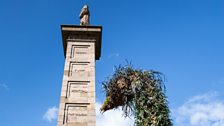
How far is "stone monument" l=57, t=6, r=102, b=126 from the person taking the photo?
870 cm

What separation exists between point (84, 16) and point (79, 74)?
249 cm

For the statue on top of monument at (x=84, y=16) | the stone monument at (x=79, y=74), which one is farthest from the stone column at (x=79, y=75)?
the statue on top of monument at (x=84, y=16)

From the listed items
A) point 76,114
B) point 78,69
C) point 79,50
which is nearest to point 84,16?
point 79,50

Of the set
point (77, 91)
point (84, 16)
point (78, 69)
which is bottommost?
point (77, 91)

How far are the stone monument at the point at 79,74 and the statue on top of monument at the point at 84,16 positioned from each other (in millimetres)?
74

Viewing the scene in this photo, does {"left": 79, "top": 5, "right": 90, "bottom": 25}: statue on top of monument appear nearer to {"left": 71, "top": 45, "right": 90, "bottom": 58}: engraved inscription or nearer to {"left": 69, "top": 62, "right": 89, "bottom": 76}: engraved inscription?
{"left": 71, "top": 45, "right": 90, "bottom": 58}: engraved inscription

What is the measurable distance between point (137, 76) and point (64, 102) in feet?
8.51

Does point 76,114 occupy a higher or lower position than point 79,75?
lower

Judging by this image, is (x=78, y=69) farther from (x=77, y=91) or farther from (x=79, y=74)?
(x=77, y=91)

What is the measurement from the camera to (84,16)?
1115 centimetres

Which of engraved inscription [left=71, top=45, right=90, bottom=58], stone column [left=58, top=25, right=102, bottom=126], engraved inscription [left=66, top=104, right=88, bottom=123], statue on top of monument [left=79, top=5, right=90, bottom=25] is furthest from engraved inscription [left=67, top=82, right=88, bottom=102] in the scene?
statue on top of monument [left=79, top=5, right=90, bottom=25]

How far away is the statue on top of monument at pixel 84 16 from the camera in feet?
36.0

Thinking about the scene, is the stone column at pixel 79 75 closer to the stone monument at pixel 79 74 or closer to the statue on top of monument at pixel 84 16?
the stone monument at pixel 79 74

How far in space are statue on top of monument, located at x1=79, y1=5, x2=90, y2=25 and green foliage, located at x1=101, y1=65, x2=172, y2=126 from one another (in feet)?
6.09
